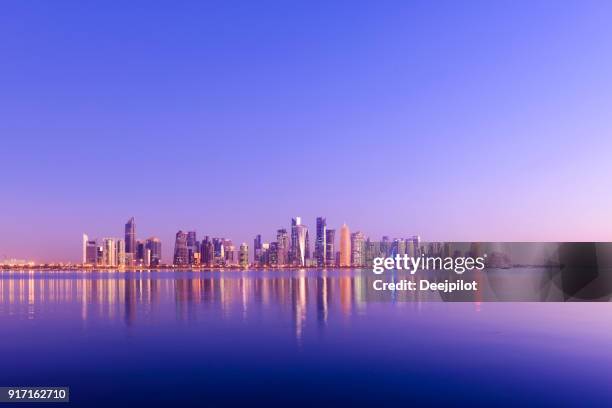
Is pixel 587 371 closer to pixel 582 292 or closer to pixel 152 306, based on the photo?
pixel 152 306

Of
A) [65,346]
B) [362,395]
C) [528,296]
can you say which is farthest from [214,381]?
[528,296]

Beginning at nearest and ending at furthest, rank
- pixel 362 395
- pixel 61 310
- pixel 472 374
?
pixel 362 395 < pixel 472 374 < pixel 61 310

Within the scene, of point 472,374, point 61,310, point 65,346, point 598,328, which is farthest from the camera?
point 61,310

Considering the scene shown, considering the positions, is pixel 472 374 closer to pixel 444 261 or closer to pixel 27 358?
pixel 444 261

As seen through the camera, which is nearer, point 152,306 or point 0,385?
point 0,385

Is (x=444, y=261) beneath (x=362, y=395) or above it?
above

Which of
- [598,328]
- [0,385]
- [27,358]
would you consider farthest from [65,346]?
[598,328]
